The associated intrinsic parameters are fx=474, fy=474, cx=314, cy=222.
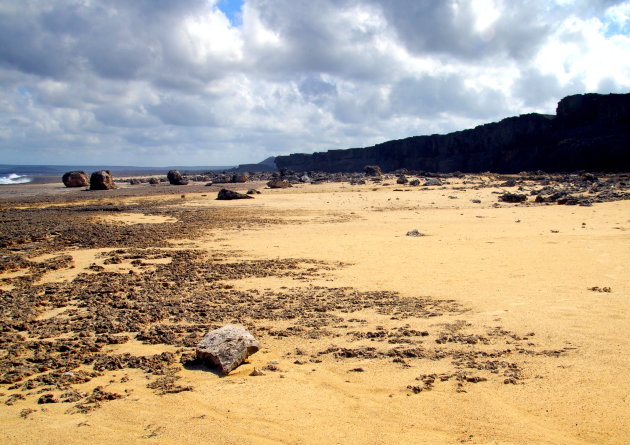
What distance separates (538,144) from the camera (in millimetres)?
50938

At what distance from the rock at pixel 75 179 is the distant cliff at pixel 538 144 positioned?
4254cm

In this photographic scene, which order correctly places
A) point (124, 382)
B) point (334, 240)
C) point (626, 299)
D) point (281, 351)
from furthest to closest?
point (334, 240) → point (626, 299) → point (281, 351) → point (124, 382)

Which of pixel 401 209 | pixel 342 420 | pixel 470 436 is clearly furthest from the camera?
pixel 401 209

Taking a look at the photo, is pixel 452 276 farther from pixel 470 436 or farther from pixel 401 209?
pixel 401 209

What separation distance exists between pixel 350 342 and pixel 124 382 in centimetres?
241

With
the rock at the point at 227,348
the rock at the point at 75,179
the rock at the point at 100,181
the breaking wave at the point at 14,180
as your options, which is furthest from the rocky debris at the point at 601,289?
the breaking wave at the point at 14,180

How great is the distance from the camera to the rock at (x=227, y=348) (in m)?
4.76

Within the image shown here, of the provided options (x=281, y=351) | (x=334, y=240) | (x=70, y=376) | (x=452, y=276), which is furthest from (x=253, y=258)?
(x=70, y=376)

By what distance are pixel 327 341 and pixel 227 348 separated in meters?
1.23

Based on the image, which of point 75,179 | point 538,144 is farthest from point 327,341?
→ point 538,144

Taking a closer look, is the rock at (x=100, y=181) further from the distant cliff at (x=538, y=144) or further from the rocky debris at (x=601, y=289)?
the rocky debris at (x=601, y=289)

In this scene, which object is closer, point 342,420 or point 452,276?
point 342,420

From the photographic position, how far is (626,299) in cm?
652

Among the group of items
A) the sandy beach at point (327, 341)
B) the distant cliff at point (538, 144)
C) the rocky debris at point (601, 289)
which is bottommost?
the sandy beach at point (327, 341)
